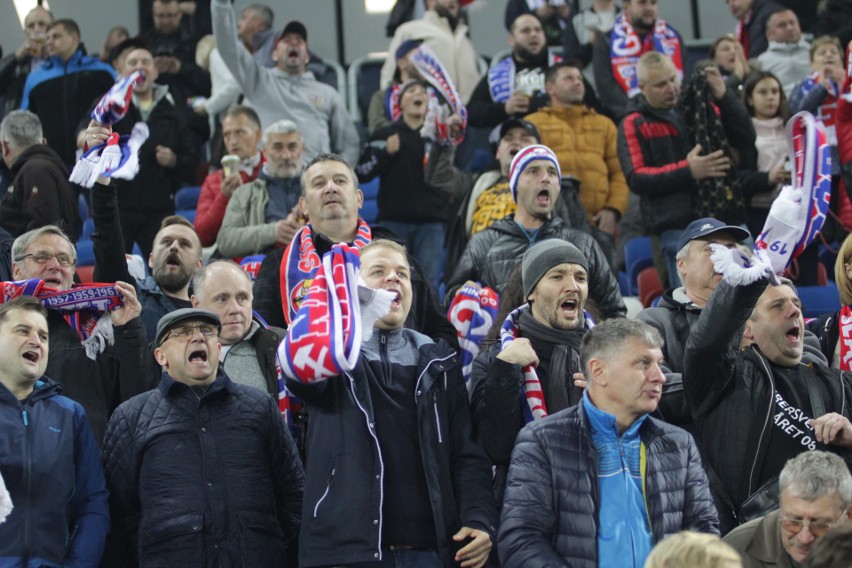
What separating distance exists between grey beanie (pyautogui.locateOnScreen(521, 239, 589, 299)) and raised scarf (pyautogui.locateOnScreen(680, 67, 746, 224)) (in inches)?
120

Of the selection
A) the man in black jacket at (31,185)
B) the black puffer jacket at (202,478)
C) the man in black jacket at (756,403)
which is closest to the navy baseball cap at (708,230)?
the man in black jacket at (756,403)

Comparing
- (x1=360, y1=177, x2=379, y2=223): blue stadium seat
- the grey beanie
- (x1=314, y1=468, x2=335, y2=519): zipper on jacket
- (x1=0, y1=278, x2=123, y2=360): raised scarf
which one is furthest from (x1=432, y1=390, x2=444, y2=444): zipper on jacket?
(x1=360, y1=177, x2=379, y2=223): blue stadium seat

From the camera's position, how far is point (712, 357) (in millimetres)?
5227

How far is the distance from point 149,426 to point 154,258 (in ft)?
6.09

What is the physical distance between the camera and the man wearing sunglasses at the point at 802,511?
181 inches

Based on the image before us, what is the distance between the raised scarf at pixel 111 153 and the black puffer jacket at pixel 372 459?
1692 millimetres

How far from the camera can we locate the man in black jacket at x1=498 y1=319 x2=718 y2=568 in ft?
15.3

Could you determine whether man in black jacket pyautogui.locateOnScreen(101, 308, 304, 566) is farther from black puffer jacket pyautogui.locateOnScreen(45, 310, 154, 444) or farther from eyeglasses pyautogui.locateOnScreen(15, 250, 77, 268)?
eyeglasses pyautogui.locateOnScreen(15, 250, 77, 268)

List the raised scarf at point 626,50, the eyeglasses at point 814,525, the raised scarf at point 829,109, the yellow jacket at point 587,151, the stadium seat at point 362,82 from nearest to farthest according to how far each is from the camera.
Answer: the eyeglasses at point 814,525, the yellow jacket at point 587,151, the raised scarf at point 829,109, the raised scarf at point 626,50, the stadium seat at point 362,82

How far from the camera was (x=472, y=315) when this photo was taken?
6.66m

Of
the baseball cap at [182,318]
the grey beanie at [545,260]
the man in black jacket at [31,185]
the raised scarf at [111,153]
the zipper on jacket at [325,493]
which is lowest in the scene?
the zipper on jacket at [325,493]

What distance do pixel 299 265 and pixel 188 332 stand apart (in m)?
0.92

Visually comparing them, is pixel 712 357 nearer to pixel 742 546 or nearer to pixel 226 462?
pixel 742 546

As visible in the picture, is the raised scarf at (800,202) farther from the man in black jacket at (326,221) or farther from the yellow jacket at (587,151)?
the yellow jacket at (587,151)
